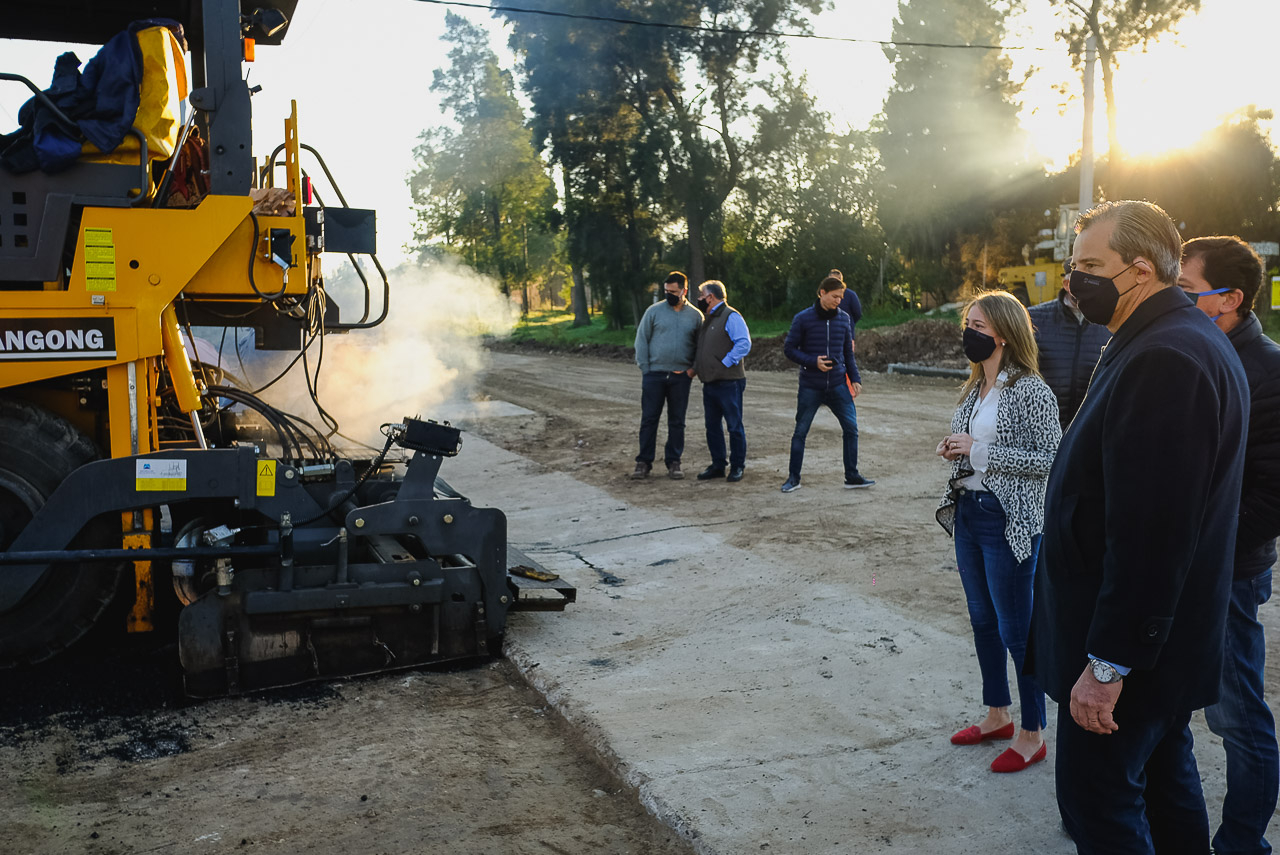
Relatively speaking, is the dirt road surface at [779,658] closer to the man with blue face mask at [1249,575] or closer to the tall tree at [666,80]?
the man with blue face mask at [1249,575]

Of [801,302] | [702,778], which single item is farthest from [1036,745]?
[801,302]

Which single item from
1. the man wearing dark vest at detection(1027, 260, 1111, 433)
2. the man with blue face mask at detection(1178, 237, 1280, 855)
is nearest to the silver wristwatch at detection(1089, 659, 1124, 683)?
the man with blue face mask at detection(1178, 237, 1280, 855)

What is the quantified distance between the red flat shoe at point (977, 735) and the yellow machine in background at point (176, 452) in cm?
218

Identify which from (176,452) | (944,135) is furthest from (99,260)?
(944,135)

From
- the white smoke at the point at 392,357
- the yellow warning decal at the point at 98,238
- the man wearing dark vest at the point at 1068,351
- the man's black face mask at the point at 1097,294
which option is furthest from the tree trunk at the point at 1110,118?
the man's black face mask at the point at 1097,294

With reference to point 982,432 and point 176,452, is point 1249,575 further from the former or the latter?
point 176,452

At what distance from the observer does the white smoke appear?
10.9 metres

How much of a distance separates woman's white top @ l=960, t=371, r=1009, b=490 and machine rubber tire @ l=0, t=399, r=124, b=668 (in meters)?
3.77

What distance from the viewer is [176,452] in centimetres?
475

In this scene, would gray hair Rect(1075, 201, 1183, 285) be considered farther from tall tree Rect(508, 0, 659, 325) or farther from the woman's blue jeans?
tall tree Rect(508, 0, 659, 325)

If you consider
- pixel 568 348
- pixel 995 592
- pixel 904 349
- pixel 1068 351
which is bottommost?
pixel 568 348

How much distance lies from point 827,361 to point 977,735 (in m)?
5.77

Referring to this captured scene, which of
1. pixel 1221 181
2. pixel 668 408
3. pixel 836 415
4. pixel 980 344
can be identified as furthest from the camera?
Answer: pixel 1221 181

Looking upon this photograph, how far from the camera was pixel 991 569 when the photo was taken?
3.81m
